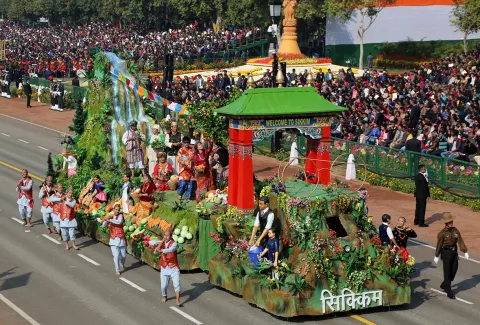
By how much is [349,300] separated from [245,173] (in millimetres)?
3858

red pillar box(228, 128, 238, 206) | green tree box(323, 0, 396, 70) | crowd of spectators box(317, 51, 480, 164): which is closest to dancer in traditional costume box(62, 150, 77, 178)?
red pillar box(228, 128, 238, 206)

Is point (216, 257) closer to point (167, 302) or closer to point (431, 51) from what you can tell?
point (167, 302)

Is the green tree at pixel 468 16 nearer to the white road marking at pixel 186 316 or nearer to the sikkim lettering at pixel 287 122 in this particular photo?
the sikkim lettering at pixel 287 122

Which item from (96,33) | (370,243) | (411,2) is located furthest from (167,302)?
(96,33)

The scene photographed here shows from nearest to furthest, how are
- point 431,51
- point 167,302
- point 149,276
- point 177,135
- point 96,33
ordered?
point 167,302, point 149,276, point 177,135, point 431,51, point 96,33

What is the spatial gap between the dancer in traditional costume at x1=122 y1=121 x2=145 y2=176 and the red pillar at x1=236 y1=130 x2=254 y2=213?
20.7 feet

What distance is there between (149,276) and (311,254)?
5369 millimetres

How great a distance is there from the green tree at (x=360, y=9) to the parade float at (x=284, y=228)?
43.2 metres

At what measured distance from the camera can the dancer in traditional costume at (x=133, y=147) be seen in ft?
91.2

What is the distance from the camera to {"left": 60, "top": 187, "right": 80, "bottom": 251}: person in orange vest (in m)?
→ 26.2

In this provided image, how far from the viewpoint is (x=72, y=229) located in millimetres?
26344

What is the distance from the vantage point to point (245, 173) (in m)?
21.8

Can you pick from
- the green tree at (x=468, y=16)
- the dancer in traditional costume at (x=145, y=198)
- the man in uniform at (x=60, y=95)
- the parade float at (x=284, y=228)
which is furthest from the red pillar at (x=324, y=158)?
the green tree at (x=468, y=16)

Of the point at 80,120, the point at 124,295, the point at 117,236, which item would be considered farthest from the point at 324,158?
the point at 80,120
